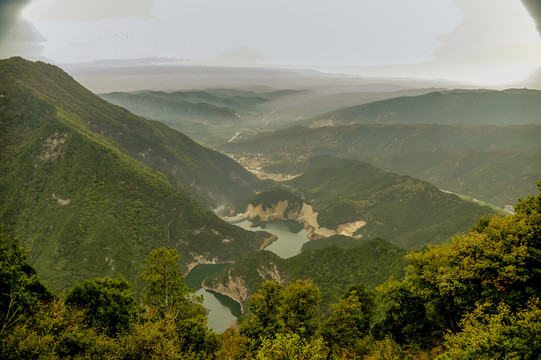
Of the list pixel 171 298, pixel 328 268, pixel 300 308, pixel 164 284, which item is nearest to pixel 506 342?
pixel 300 308

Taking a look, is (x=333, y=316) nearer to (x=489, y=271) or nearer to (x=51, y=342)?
(x=489, y=271)

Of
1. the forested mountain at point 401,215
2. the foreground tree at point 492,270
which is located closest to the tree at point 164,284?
the foreground tree at point 492,270

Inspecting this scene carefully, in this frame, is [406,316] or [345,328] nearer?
[345,328]

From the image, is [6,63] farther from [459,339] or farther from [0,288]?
[459,339]

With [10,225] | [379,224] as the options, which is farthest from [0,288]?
[379,224]

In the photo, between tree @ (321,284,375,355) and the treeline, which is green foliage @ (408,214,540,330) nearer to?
the treeline

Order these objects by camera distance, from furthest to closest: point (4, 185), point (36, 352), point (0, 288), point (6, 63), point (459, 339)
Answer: point (6, 63) < point (4, 185) < point (0, 288) < point (459, 339) < point (36, 352)
